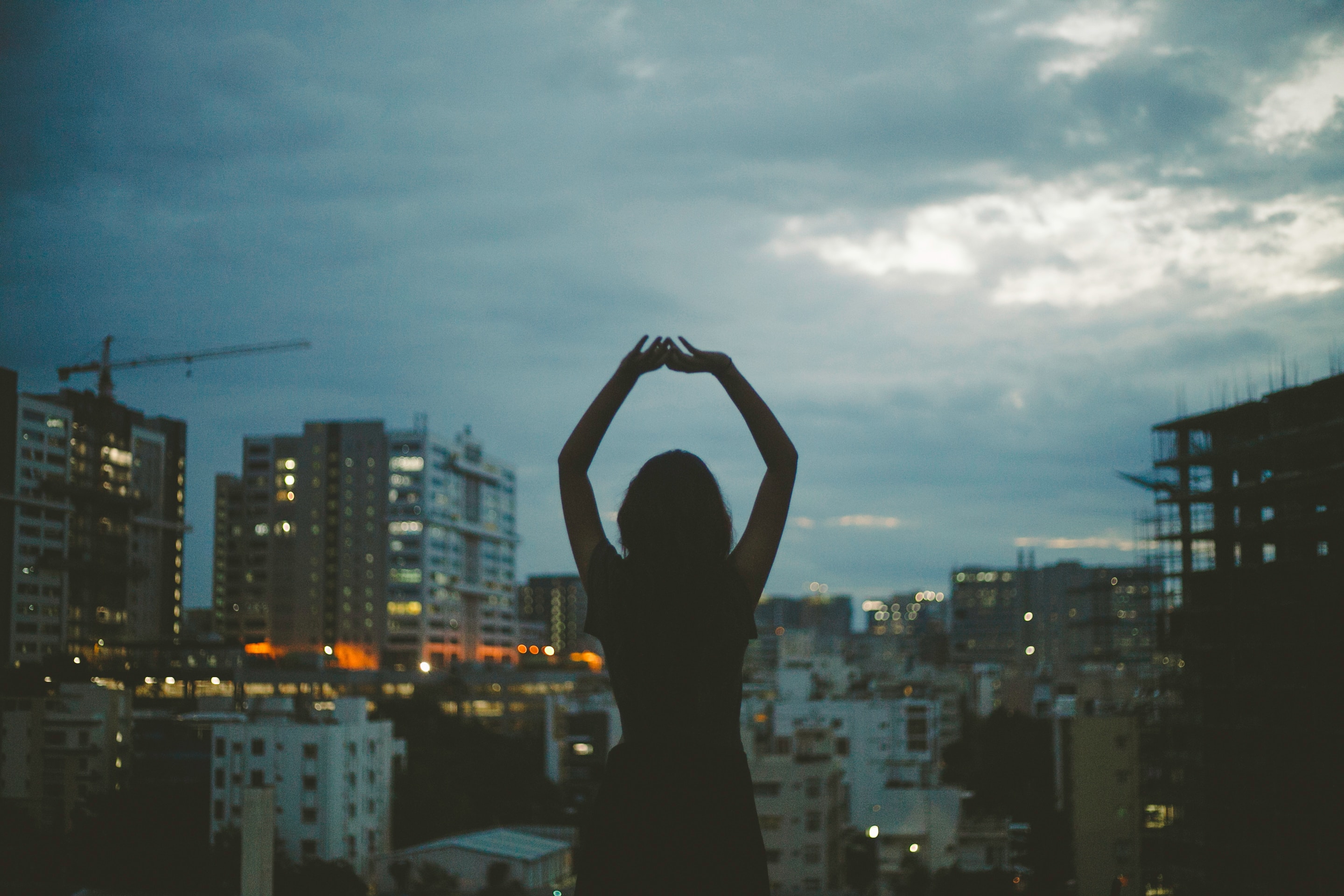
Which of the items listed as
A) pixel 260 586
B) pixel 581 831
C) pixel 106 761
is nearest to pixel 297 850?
pixel 106 761

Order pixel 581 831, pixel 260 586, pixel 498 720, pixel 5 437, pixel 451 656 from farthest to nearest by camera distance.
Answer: pixel 451 656, pixel 260 586, pixel 498 720, pixel 5 437, pixel 581 831

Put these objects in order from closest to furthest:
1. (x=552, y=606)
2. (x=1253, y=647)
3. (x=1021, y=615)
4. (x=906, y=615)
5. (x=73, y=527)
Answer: (x=1253, y=647) < (x=73, y=527) < (x=1021, y=615) < (x=552, y=606) < (x=906, y=615)

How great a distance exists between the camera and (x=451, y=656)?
35.4 meters

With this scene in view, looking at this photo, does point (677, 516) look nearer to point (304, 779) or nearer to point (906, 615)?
point (304, 779)

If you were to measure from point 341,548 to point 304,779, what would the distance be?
2268 centimetres

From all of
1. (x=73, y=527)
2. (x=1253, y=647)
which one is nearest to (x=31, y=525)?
(x=73, y=527)

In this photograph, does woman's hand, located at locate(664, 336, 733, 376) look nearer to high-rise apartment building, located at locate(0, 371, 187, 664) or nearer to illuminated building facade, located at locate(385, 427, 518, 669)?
high-rise apartment building, located at locate(0, 371, 187, 664)

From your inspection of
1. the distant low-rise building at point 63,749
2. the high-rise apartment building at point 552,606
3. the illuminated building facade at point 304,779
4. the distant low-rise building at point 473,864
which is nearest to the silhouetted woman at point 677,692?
the distant low-rise building at point 63,749

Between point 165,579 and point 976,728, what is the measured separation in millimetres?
17961

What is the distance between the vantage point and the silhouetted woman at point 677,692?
2.35 ft

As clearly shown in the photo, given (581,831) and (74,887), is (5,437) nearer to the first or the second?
(74,887)

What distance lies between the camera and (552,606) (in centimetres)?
6781

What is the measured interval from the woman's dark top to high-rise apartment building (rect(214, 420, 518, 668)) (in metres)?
32.1

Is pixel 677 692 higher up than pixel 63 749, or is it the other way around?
pixel 677 692
